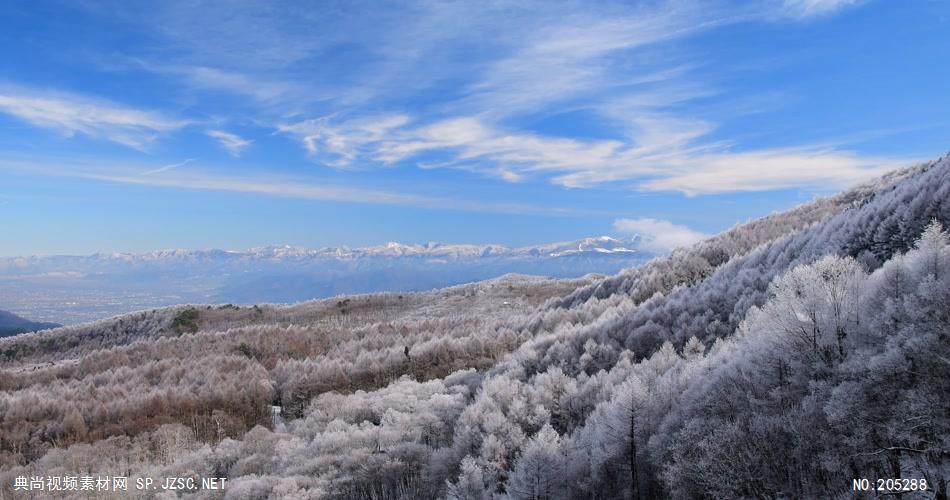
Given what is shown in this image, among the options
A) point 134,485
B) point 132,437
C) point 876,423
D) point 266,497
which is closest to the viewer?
point 876,423

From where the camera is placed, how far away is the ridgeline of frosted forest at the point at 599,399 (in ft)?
17.5

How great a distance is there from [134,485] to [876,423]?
38.5ft

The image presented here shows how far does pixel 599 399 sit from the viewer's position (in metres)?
9.84

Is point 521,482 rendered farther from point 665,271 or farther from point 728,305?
point 665,271

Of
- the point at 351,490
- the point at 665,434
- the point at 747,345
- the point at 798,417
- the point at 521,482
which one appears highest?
the point at 747,345

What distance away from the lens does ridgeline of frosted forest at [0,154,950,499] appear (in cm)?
534

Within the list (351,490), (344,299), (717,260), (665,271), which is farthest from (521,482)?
(344,299)

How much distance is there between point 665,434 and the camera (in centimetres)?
702

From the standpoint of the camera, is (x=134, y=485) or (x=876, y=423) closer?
(x=876, y=423)

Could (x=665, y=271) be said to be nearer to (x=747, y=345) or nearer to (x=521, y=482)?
(x=747, y=345)

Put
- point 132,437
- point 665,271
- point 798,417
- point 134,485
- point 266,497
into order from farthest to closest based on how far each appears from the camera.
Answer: point 665,271 → point 132,437 → point 134,485 → point 266,497 → point 798,417

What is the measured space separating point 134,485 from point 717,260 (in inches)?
1032

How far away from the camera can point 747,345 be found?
25.6 feet

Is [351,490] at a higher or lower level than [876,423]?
lower
